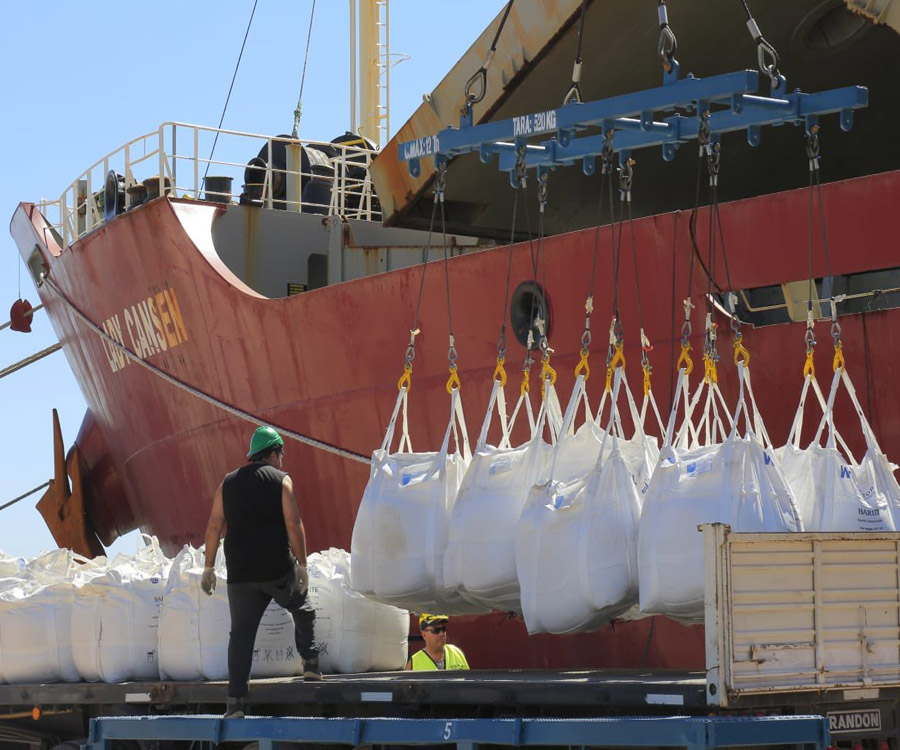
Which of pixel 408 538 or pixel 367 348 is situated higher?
pixel 367 348

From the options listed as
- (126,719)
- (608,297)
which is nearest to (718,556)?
(126,719)

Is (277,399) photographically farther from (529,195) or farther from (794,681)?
(794,681)

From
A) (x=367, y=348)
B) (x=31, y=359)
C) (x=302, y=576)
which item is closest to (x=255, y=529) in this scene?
(x=302, y=576)

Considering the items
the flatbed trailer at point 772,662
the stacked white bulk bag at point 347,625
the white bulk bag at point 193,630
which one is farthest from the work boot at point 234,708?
the stacked white bulk bag at point 347,625

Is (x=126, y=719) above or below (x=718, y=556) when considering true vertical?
below

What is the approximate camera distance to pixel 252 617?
24.0 ft

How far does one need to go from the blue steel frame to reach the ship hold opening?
14.3 feet

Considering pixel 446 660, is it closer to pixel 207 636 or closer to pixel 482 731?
pixel 207 636

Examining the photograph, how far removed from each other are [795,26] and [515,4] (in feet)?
9.19

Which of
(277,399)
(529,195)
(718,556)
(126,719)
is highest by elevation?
(529,195)

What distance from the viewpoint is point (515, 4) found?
11.6 metres

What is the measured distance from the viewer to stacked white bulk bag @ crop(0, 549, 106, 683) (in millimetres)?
8633

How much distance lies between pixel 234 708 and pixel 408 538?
3.91ft

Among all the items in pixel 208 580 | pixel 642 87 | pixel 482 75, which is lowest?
pixel 208 580
